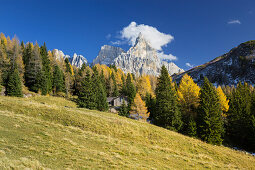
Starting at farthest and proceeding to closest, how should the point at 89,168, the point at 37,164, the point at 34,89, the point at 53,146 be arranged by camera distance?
the point at 34,89 < the point at 53,146 < the point at 89,168 < the point at 37,164

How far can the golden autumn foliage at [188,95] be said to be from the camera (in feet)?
117

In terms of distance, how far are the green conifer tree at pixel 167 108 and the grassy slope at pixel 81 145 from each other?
36.3 feet

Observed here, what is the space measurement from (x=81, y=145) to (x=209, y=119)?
1142 inches

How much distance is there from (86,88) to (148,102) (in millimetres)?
27015

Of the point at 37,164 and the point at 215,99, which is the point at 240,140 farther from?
the point at 37,164

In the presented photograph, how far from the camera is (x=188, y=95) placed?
120 ft

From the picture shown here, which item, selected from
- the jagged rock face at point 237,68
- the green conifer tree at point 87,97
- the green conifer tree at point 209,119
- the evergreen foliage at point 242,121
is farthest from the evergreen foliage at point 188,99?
the jagged rock face at point 237,68

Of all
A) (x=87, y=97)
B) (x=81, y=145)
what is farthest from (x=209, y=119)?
(x=87, y=97)

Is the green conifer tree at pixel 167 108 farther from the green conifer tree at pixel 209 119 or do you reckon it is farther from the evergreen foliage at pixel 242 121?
the evergreen foliage at pixel 242 121

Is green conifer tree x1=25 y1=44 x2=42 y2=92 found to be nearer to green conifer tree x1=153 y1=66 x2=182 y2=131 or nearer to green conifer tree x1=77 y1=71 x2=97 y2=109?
green conifer tree x1=77 y1=71 x2=97 y2=109

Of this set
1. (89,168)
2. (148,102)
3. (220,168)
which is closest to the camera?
(89,168)

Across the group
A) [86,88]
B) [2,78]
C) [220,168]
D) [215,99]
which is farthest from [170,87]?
[2,78]

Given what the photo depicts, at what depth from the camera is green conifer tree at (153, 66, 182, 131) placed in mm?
32375

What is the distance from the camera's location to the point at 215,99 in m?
30.7
